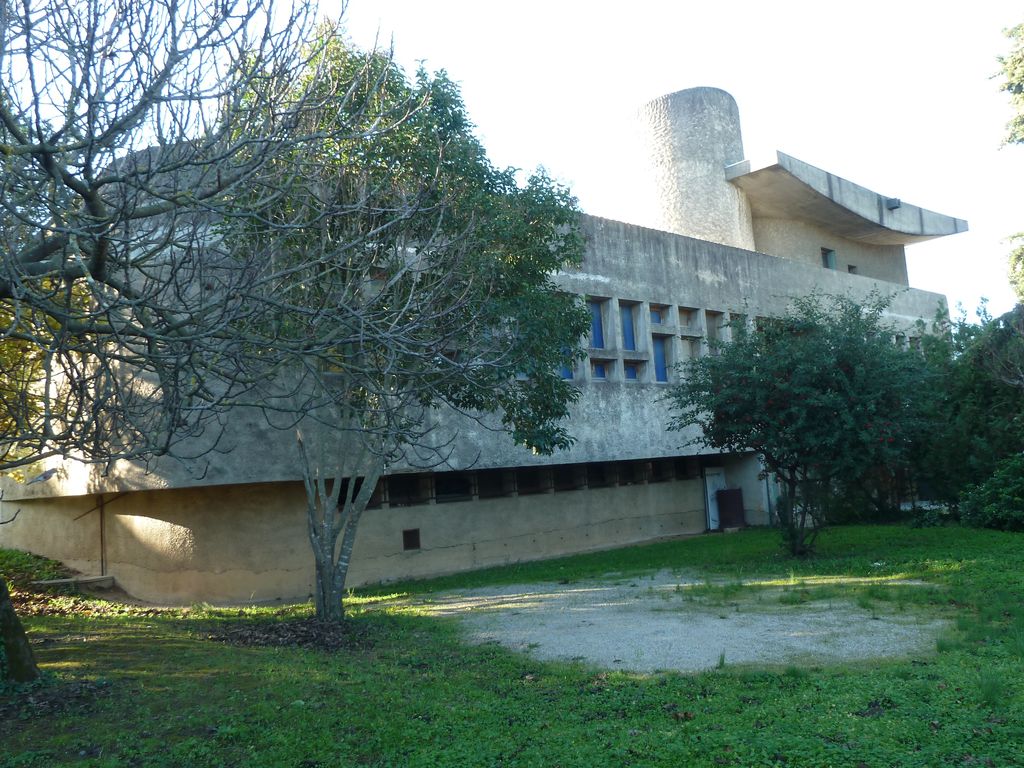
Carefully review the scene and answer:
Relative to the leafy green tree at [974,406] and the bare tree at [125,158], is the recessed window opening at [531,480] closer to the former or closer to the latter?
the leafy green tree at [974,406]

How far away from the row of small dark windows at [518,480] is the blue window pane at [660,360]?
2.42m

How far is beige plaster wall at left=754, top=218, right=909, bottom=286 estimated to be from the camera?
1204 inches

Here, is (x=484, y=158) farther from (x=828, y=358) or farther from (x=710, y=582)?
(x=710, y=582)

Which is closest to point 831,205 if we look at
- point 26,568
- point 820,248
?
point 820,248

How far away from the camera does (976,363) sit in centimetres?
2069

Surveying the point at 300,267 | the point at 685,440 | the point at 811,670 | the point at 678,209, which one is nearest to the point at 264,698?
the point at 300,267

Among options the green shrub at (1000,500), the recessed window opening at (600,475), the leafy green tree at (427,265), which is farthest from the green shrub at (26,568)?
the green shrub at (1000,500)

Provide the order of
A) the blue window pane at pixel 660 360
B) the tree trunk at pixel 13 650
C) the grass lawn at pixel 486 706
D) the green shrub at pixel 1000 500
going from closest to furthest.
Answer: the grass lawn at pixel 486 706 < the tree trunk at pixel 13 650 < the green shrub at pixel 1000 500 < the blue window pane at pixel 660 360

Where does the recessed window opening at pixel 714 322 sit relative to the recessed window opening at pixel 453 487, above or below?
above

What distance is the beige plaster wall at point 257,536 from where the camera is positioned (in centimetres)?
1561

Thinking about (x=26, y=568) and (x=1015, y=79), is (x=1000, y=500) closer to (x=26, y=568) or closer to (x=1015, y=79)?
(x=1015, y=79)

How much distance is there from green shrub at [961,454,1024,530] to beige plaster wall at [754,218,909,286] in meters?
11.6

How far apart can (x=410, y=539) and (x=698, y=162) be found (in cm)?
1687

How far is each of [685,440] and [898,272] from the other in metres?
17.8
